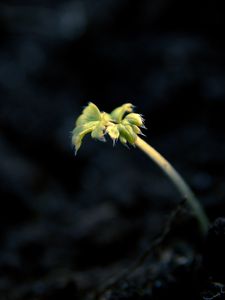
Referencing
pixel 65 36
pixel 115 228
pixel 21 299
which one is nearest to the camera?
pixel 21 299

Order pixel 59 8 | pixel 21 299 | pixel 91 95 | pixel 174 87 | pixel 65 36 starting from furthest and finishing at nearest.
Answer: pixel 59 8 < pixel 65 36 < pixel 91 95 < pixel 174 87 < pixel 21 299

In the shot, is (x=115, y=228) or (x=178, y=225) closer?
(x=178, y=225)

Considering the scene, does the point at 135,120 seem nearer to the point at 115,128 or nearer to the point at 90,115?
the point at 115,128

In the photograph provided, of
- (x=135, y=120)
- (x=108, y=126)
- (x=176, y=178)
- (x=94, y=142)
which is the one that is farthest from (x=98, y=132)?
(x=94, y=142)

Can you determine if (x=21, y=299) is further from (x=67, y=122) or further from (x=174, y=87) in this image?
(x=174, y=87)

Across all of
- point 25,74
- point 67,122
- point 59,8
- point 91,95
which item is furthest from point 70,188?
point 59,8

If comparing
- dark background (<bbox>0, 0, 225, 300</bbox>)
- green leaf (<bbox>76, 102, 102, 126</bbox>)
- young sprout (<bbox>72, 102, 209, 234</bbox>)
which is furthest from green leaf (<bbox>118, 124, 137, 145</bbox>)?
dark background (<bbox>0, 0, 225, 300</bbox>)

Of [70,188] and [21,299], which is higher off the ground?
[70,188]

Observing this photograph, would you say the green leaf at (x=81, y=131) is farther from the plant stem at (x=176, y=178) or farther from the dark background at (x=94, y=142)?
the dark background at (x=94, y=142)
